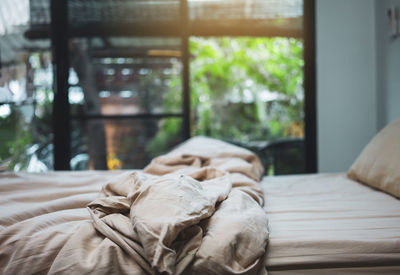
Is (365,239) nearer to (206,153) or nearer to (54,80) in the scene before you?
(206,153)

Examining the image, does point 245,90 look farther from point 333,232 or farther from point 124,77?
point 333,232

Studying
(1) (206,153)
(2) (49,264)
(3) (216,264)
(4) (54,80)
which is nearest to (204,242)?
(3) (216,264)

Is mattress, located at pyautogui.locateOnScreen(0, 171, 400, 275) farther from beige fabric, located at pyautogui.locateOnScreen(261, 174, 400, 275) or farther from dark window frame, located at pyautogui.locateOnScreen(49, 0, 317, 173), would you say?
dark window frame, located at pyautogui.locateOnScreen(49, 0, 317, 173)

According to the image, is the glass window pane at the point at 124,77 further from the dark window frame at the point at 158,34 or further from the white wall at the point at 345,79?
the white wall at the point at 345,79

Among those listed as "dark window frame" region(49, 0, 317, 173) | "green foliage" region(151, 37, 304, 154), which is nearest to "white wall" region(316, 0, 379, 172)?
"dark window frame" region(49, 0, 317, 173)

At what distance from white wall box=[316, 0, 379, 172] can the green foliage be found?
0.25m

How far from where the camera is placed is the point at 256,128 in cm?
335

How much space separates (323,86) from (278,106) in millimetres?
441

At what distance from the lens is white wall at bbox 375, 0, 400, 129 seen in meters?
2.64

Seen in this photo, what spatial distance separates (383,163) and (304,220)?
0.61 meters

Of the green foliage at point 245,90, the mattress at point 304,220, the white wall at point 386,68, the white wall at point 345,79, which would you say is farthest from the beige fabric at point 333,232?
the green foliage at point 245,90

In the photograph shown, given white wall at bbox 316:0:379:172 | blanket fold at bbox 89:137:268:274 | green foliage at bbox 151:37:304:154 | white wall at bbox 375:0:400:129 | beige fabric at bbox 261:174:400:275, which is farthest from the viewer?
green foliage at bbox 151:37:304:154

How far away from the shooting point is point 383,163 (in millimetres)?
→ 1629

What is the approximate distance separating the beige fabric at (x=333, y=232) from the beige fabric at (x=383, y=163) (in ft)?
0.17
